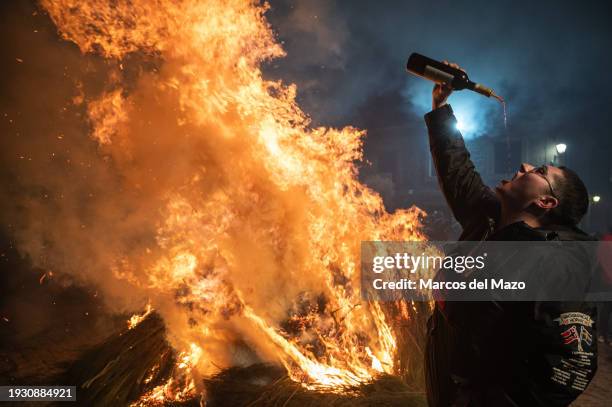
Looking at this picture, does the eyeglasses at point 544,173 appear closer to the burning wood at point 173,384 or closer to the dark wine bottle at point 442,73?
the dark wine bottle at point 442,73

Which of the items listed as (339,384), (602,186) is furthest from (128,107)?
(602,186)

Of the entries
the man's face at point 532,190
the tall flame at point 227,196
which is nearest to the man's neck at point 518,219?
the man's face at point 532,190

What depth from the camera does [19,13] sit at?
5.03m

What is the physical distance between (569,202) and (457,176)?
0.63 metres

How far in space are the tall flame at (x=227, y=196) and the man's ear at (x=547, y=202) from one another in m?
3.48

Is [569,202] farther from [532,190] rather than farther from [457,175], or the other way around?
[457,175]

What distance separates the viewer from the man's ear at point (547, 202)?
1.85 metres

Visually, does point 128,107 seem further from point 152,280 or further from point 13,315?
point 13,315

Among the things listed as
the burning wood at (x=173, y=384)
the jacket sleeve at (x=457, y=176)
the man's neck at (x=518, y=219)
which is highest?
the jacket sleeve at (x=457, y=176)

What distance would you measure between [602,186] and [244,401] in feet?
119

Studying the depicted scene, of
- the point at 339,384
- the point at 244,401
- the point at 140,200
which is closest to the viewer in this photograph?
the point at 244,401

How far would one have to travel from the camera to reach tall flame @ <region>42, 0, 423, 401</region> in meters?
4.77

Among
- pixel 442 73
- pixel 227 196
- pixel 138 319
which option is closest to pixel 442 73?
pixel 442 73

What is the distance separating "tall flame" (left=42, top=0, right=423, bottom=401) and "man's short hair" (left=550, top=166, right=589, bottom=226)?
348 cm
